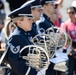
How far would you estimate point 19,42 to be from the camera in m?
A: 4.67

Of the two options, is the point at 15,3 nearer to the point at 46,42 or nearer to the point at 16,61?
the point at 46,42

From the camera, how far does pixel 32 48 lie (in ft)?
15.1

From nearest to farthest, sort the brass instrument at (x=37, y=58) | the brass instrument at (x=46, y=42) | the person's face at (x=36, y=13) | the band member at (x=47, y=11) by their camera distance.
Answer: the brass instrument at (x=37, y=58)
the brass instrument at (x=46, y=42)
the person's face at (x=36, y=13)
the band member at (x=47, y=11)

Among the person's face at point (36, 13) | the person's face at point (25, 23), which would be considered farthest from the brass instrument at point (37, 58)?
the person's face at point (36, 13)

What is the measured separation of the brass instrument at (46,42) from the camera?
541 cm

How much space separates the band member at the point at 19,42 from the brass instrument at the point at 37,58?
0.05 m

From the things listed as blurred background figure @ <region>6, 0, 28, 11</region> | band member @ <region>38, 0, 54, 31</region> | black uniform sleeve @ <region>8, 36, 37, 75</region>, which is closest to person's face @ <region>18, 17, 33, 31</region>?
black uniform sleeve @ <region>8, 36, 37, 75</region>

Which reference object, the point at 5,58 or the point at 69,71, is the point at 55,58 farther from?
the point at 69,71

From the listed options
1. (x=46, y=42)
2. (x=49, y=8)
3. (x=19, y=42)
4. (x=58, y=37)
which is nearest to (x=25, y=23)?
(x=19, y=42)

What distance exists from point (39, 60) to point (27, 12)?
2.06 ft

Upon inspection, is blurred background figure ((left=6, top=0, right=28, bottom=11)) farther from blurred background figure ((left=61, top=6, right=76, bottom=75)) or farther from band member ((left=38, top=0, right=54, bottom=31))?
band member ((left=38, top=0, right=54, bottom=31))

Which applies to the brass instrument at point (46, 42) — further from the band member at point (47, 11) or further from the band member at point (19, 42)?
the band member at point (47, 11)

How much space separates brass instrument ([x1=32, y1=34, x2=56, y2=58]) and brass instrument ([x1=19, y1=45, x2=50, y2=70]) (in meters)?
0.75

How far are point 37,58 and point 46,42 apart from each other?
3.42ft
